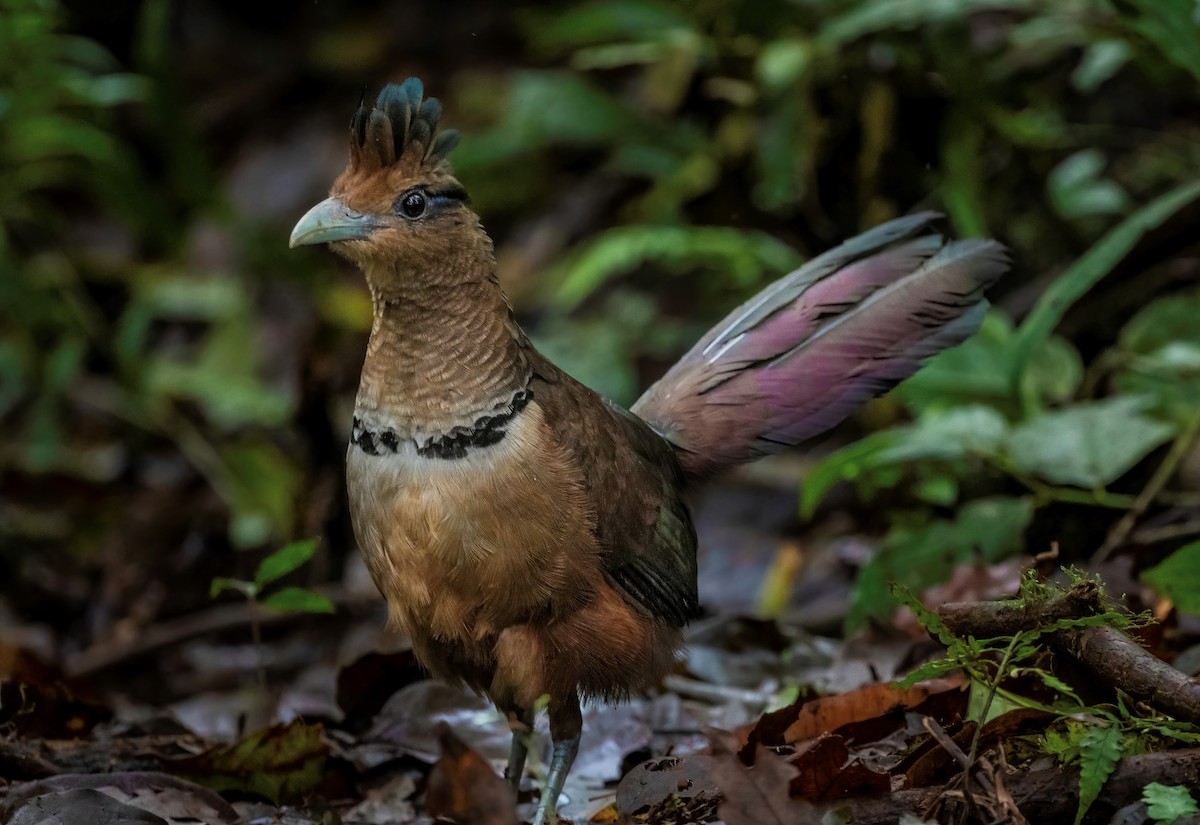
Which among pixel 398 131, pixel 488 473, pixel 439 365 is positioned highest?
pixel 398 131

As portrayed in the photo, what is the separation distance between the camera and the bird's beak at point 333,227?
3129 mm

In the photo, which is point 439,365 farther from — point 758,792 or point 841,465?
point 841,465

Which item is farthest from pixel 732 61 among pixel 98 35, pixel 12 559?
pixel 98 35

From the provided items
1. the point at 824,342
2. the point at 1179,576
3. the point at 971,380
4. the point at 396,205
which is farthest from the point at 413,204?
the point at 971,380

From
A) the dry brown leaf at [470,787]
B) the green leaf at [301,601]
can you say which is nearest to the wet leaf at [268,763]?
the green leaf at [301,601]

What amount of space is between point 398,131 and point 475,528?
0.97 meters

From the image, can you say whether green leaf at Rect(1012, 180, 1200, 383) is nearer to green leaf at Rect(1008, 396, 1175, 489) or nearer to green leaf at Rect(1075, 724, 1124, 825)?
green leaf at Rect(1008, 396, 1175, 489)

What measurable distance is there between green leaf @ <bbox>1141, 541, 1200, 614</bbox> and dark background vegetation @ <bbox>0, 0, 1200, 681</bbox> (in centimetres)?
88

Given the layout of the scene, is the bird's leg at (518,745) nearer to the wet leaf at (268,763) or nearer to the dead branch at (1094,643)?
the wet leaf at (268,763)

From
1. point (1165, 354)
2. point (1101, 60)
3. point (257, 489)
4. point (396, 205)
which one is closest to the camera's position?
point (396, 205)

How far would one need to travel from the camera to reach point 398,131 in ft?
10.4

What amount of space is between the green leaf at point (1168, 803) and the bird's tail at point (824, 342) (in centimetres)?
158

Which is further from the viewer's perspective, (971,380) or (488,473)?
(971,380)

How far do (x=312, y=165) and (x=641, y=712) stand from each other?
6.79 m
